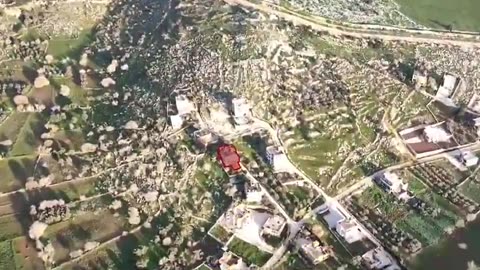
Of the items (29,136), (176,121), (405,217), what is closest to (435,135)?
(405,217)

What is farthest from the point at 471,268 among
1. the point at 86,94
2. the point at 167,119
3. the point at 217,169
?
the point at 86,94

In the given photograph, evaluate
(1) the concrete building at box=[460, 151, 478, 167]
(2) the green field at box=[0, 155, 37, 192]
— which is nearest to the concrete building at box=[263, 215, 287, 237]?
(1) the concrete building at box=[460, 151, 478, 167]

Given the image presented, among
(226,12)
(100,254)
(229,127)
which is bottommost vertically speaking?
(100,254)

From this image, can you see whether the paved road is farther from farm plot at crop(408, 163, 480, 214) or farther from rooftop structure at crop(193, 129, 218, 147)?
farm plot at crop(408, 163, 480, 214)

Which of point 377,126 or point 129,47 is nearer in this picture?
point 377,126

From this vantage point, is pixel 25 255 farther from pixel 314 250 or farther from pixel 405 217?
pixel 405 217

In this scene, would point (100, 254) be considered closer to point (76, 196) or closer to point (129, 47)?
point (76, 196)
